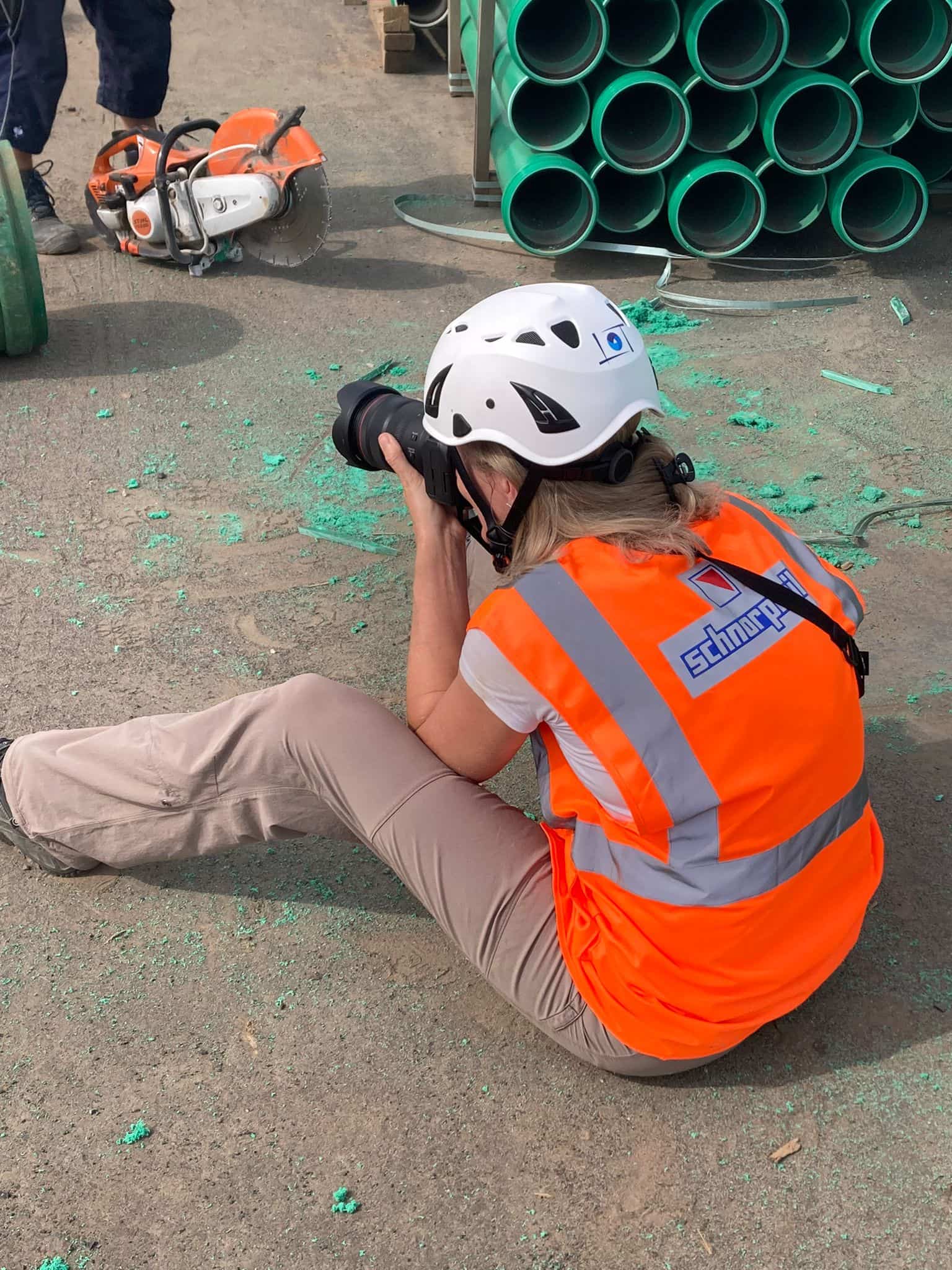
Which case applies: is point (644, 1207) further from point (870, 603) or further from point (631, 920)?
point (870, 603)

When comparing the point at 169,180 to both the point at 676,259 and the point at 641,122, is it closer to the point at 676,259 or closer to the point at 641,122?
the point at 641,122

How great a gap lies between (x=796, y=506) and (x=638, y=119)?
88.2 inches

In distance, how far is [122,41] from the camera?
4.93 metres

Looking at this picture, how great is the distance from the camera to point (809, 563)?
185 cm

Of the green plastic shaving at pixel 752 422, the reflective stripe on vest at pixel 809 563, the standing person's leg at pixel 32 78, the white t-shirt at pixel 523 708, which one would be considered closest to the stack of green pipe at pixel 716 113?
the green plastic shaving at pixel 752 422

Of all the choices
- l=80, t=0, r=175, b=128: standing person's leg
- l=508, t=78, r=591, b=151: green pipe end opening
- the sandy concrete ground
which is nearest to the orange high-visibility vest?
the sandy concrete ground

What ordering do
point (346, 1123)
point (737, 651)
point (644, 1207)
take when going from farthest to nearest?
point (346, 1123), point (644, 1207), point (737, 651)

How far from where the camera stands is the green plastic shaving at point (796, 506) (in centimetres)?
358

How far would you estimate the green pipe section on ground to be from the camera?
395cm

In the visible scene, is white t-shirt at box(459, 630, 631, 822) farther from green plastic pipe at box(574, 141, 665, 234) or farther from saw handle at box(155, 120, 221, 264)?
green plastic pipe at box(574, 141, 665, 234)

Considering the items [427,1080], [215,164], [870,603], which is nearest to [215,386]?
[215,164]

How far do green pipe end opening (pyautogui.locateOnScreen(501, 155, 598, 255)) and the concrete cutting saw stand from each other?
83 cm

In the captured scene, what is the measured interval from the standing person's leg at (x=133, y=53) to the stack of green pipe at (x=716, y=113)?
1482mm

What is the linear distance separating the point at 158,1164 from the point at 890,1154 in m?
1.24
